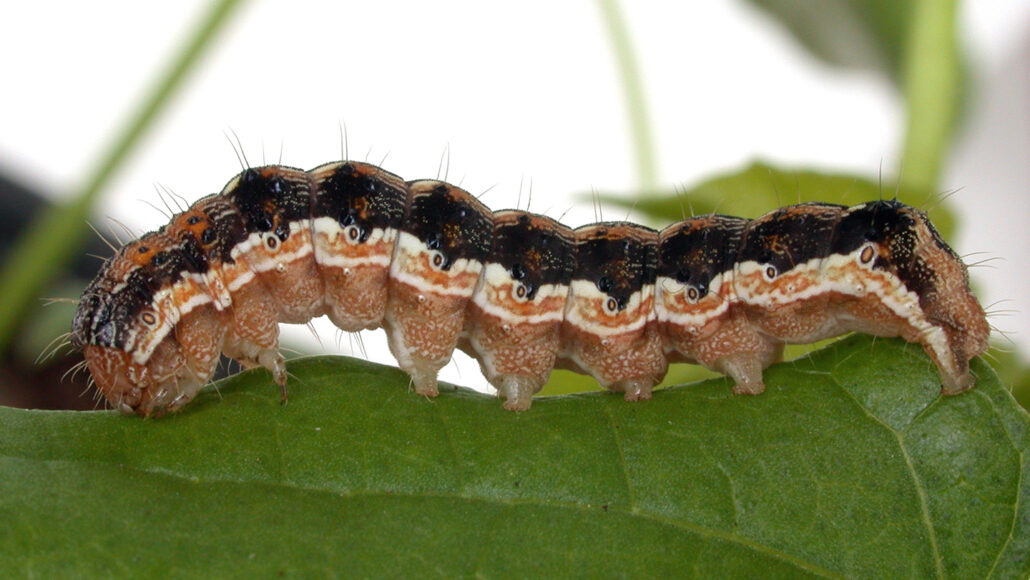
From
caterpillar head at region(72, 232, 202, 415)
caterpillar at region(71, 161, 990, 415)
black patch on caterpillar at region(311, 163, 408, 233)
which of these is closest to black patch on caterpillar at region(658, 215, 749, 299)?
caterpillar at region(71, 161, 990, 415)

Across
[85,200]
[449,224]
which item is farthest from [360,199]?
[85,200]

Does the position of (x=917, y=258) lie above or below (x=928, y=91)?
below

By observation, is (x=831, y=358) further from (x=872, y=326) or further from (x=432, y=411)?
(x=432, y=411)

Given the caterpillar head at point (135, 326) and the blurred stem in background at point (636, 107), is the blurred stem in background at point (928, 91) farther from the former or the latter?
the caterpillar head at point (135, 326)

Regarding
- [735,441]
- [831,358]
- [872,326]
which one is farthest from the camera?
[872,326]

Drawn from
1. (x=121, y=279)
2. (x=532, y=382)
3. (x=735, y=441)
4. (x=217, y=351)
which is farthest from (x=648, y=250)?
(x=121, y=279)

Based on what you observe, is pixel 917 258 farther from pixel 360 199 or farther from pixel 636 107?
pixel 360 199
